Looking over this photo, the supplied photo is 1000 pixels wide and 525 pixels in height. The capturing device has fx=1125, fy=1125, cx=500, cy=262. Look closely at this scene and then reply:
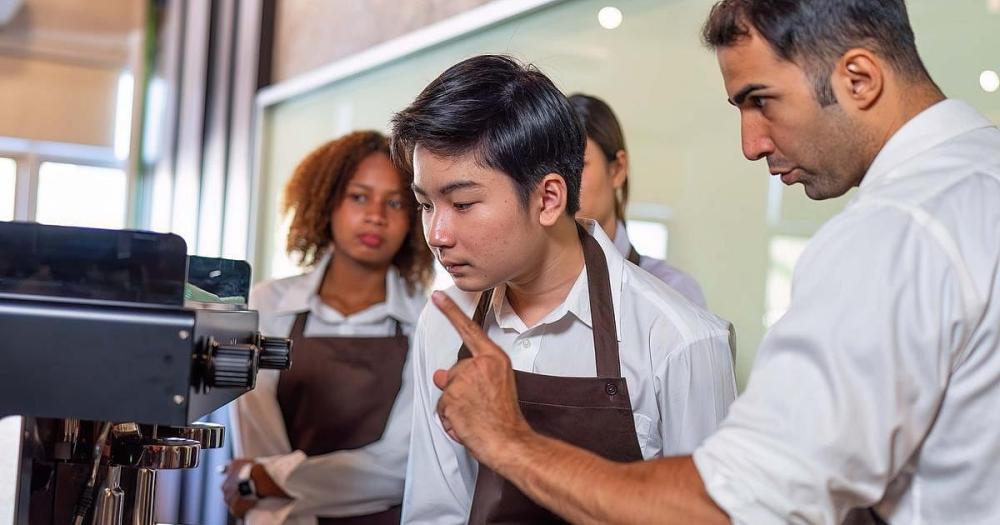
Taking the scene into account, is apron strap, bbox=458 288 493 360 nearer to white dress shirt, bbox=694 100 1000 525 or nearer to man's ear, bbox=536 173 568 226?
man's ear, bbox=536 173 568 226

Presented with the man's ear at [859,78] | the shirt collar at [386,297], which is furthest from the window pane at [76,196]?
the man's ear at [859,78]

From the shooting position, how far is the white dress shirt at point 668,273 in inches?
73.2

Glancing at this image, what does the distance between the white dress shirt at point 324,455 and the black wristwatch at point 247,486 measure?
3 cm

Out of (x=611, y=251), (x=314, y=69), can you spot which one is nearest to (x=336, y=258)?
(x=611, y=251)

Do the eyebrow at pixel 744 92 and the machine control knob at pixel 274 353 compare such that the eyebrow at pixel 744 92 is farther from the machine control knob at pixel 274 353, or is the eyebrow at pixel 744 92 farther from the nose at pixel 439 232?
the machine control knob at pixel 274 353

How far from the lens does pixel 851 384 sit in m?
0.84

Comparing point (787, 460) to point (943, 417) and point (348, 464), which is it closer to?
point (943, 417)

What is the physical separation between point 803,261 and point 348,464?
135 centimetres

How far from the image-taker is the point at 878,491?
866mm

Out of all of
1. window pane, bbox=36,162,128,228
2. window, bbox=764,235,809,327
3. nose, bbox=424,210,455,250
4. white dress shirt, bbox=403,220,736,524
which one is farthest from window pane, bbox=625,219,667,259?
window pane, bbox=36,162,128,228

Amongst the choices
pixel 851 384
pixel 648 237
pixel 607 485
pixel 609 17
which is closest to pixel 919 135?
pixel 851 384

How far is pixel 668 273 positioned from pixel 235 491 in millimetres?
936

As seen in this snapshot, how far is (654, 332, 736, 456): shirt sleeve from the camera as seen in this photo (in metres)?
1.33

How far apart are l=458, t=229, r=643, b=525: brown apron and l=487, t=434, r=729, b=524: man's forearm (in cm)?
34
